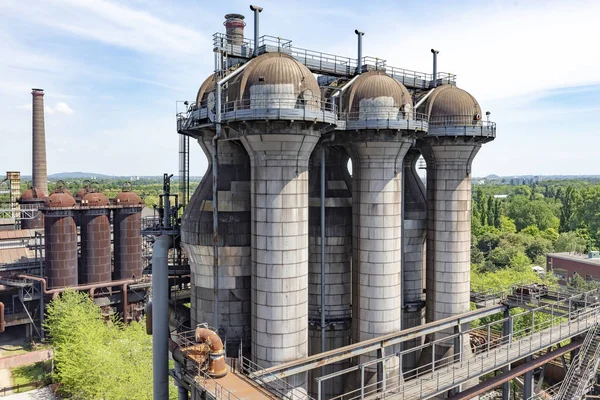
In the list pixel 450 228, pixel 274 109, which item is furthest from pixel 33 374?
pixel 450 228

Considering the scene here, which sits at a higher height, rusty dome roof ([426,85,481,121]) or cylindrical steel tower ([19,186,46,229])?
rusty dome roof ([426,85,481,121])

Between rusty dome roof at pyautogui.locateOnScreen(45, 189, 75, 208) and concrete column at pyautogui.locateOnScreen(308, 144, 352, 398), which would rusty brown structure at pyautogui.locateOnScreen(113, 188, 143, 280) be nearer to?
rusty dome roof at pyautogui.locateOnScreen(45, 189, 75, 208)

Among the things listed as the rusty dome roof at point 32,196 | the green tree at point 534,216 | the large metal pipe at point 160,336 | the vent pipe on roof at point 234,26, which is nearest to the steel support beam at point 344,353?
the large metal pipe at point 160,336

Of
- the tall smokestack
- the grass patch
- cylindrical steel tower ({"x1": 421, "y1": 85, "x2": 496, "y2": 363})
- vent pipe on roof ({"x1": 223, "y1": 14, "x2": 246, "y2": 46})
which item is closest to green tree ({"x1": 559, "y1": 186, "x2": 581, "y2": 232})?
cylindrical steel tower ({"x1": 421, "y1": 85, "x2": 496, "y2": 363})

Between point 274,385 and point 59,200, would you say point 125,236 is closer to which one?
point 59,200

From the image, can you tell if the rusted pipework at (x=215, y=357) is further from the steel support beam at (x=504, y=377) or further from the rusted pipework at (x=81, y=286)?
the rusted pipework at (x=81, y=286)

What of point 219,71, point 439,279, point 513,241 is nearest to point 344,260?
point 439,279
